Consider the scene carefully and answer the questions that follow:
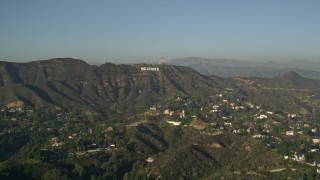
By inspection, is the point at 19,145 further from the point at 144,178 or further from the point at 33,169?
the point at 144,178

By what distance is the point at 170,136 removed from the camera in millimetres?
141500

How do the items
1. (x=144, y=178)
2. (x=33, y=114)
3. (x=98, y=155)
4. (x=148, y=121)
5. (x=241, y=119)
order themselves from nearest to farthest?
(x=144, y=178) → (x=98, y=155) → (x=148, y=121) → (x=241, y=119) → (x=33, y=114)

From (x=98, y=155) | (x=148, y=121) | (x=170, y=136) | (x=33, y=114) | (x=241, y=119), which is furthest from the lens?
(x=33, y=114)

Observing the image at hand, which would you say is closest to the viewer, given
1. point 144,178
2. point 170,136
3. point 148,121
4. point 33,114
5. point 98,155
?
point 144,178

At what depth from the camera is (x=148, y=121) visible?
156 m

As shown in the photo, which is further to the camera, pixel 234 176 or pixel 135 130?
pixel 135 130

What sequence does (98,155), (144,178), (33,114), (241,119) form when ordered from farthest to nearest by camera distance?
(33,114) < (241,119) < (98,155) < (144,178)

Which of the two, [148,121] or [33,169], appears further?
[148,121]

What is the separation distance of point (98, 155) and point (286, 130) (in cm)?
6910

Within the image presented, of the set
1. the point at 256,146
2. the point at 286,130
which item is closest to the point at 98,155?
the point at 256,146

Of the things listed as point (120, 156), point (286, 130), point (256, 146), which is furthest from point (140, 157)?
point (286, 130)

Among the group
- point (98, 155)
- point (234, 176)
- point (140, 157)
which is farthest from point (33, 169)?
point (234, 176)

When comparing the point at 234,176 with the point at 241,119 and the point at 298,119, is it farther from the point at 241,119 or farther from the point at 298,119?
the point at 298,119

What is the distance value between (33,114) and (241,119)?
81.7m
